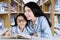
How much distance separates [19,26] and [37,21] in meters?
0.24

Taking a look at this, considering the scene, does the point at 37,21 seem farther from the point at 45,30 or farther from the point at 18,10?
the point at 18,10

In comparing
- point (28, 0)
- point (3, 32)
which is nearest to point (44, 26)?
point (28, 0)

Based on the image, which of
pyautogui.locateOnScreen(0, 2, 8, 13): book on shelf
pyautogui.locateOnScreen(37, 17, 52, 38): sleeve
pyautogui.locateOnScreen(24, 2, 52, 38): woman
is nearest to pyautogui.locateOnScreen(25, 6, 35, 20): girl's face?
pyautogui.locateOnScreen(24, 2, 52, 38): woman

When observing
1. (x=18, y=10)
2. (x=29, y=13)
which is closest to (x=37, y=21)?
(x=29, y=13)

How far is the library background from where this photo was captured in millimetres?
1822

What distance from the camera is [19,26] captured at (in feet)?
6.16

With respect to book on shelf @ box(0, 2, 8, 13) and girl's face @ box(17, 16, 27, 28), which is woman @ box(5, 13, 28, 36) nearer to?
girl's face @ box(17, 16, 27, 28)

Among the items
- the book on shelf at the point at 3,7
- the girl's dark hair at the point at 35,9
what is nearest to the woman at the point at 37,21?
the girl's dark hair at the point at 35,9

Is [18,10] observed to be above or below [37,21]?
above

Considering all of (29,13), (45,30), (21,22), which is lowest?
(45,30)

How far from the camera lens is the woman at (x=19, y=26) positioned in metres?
1.86

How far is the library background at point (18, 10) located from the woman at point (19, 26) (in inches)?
2.1

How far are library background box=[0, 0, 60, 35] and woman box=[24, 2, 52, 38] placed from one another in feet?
0.17

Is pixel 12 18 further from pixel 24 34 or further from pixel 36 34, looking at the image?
pixel 36 34
